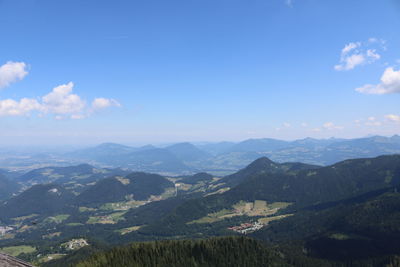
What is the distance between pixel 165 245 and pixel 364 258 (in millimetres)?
145914

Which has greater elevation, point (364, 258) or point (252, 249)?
point (252, 249)

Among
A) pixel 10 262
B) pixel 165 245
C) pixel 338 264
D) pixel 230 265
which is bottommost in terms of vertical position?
pixel 338 264

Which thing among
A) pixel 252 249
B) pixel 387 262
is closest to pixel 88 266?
pixel 252 249

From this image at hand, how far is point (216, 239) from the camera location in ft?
616

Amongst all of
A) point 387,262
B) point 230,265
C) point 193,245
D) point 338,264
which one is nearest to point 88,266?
point 193,245

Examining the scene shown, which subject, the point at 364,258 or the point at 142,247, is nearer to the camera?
the point at 142,247

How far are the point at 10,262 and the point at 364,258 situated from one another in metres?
240

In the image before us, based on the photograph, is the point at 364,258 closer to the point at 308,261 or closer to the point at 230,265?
the point at 308,261

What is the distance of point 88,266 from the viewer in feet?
412

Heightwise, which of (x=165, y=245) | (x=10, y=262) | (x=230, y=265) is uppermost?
(x=10, y=262)

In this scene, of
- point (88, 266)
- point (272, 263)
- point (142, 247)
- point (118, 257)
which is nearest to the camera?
point (88, 266)

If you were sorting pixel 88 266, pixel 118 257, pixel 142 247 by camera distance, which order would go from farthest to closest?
pixel 142 247 < pixel 118 257 < pixel 88 266

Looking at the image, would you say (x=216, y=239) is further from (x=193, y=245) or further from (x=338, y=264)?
(x=338, y=264)

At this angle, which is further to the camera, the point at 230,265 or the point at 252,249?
the point at 252,249
